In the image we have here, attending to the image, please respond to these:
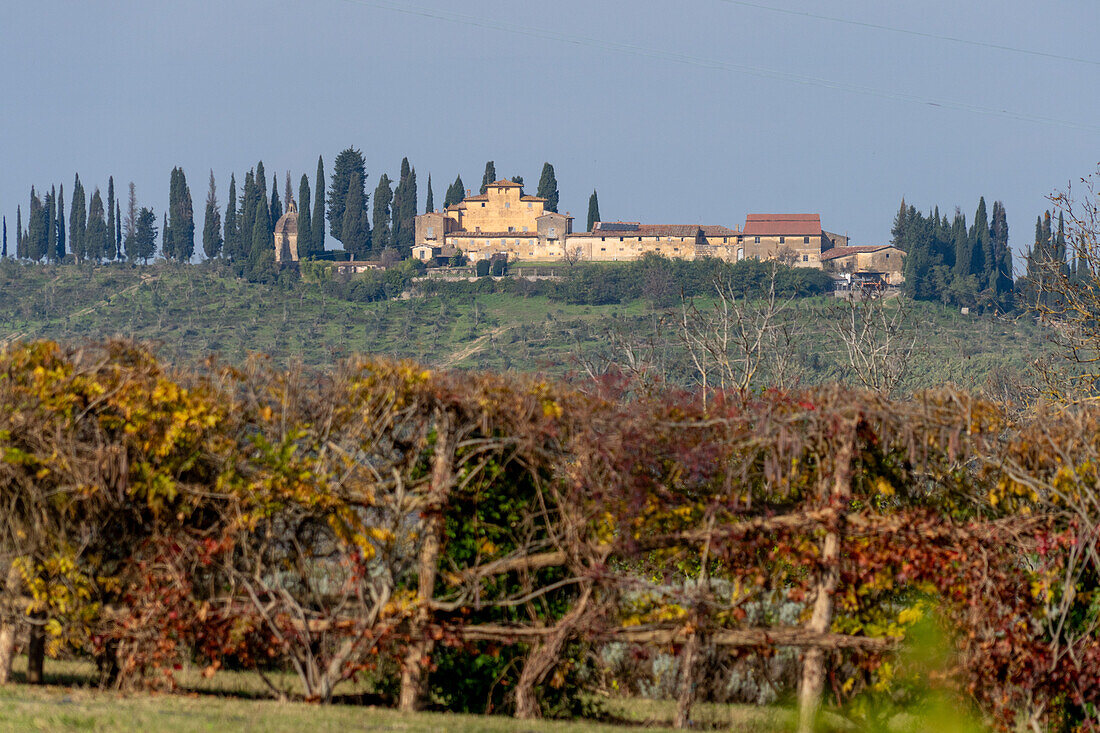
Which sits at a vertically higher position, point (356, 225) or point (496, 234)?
point (356, 225)

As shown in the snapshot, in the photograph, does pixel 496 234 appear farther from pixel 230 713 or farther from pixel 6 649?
pixel 230 713

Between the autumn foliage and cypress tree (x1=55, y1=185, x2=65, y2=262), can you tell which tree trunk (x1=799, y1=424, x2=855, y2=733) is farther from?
cypress tree (x1=55, y1=185, x2=65, y2=262)

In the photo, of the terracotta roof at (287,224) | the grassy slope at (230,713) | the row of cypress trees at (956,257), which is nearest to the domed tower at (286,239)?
the terracotta roof at (287,224)

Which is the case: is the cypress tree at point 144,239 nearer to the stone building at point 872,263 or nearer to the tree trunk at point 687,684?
the stone building at point 872,263

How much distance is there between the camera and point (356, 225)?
9131 centimetres

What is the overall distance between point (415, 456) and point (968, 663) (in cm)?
282

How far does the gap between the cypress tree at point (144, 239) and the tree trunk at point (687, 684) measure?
91602 mm

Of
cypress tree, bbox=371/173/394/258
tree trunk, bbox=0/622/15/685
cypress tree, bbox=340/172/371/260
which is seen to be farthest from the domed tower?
tree trunk, bbox=0/622/15/685

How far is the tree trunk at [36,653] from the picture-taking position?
6320 millimetres

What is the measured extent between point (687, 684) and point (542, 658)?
0.74 metres

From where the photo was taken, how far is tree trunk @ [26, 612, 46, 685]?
20.7ft

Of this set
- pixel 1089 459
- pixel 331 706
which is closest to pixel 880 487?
pixel 1089 459

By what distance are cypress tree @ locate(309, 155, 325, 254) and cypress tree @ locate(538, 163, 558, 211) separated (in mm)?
17807

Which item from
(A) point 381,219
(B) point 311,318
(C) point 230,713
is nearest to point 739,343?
(C) point 230,713
